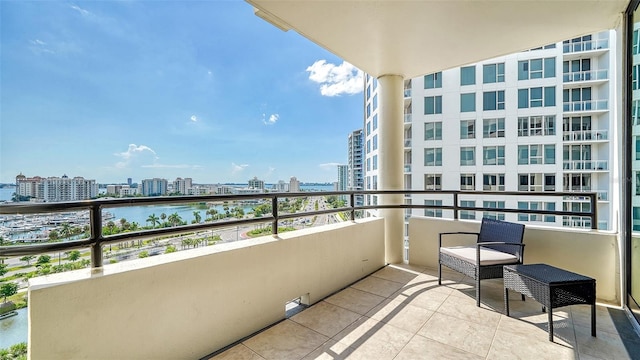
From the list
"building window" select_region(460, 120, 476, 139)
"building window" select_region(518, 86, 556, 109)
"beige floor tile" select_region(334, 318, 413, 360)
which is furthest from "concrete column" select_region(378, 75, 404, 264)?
"building window" select_region(518, 86, 556, 109)

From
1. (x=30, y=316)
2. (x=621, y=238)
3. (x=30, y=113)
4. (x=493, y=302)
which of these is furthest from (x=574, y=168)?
(x=30, y=113)

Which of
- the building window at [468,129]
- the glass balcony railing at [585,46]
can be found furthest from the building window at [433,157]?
the glass balcony railing at [585,46]

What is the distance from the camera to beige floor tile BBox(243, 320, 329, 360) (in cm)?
173

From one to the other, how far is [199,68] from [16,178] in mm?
15638

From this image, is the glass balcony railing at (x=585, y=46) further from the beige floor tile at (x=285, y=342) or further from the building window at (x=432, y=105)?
the beige floor tile at (x=285, y=342)

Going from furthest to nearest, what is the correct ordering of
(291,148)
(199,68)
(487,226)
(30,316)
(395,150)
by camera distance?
(291,148) < (199,68) < (395,150) < (487,226) < (30,316)

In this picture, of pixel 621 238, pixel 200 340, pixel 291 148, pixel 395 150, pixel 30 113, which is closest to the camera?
pixel 200 340

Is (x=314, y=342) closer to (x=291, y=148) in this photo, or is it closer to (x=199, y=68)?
(x=199, y=68)

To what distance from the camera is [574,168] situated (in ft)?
44.8

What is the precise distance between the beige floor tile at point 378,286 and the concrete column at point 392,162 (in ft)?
2.27

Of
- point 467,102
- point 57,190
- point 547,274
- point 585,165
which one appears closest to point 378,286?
point 547,274

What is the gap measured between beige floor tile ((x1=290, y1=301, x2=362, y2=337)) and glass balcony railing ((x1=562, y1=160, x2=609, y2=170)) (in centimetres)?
1734

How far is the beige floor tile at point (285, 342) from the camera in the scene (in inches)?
68.3

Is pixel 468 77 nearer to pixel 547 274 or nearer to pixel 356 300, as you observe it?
pixel 547 274
